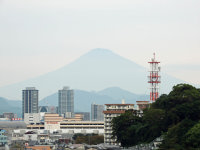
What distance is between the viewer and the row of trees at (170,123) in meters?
79.5

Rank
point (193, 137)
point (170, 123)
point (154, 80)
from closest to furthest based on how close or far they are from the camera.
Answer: point (193, 137) → point (170, 123) → point (154, 80)

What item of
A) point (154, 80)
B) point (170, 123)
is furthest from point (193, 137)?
point (154, 80)

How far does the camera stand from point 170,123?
9500 centimetres

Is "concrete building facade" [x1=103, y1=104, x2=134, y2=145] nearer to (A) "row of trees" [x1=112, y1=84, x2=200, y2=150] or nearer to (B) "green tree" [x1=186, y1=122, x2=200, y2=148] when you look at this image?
(A) "row of trees" [x1=112, y1=84, x2=200, y2=150]

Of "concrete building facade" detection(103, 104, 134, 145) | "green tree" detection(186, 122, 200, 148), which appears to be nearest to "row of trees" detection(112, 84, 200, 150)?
"green tree" detection(186, 122, 200, 148)

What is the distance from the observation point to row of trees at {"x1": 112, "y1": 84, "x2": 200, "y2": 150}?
79.5m

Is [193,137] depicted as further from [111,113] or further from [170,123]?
[111,113]

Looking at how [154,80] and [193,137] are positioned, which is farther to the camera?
[154,80]

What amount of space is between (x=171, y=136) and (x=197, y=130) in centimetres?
713

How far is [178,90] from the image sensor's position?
98000mm

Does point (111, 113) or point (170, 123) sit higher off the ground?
point (111, 113)

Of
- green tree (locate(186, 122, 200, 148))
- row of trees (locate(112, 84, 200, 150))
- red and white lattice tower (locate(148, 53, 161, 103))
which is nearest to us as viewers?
green tree (locate(186, 122, 200, 148))

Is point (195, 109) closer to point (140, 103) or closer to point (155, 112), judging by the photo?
point (155, 112)

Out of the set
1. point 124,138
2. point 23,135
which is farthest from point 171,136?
point 23,135
